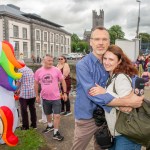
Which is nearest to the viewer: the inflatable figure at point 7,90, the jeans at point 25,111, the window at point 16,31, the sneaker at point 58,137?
the inflatable figure at point 7,90

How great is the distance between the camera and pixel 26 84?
5723mm

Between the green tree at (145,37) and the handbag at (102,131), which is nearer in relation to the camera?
the handbag at (102,131)

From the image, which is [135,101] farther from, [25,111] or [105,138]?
[25,111]

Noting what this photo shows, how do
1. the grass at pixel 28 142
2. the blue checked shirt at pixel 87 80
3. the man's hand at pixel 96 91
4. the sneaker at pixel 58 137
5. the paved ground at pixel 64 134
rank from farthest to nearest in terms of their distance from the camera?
the sneaker at pixel 58 137 < the paved ground at pixel 64 134 < the grass at pixel 28 142 < the blue checked shirt at pixel 87 80 < the man's hand at pixel 96 91

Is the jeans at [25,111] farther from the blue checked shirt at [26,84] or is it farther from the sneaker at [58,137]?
the sneaker at [58,137]

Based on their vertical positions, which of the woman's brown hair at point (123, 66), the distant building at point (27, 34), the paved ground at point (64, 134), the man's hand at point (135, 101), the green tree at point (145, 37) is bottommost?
the paved ground at point (64, 134)

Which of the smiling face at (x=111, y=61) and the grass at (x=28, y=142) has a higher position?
the smiling face at (x=111, y=61)

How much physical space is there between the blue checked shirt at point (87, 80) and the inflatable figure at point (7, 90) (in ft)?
3.35

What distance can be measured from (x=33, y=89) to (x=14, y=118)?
206cm

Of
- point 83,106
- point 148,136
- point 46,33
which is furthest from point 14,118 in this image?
point 46,33

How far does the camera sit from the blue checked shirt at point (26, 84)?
18.7 feet

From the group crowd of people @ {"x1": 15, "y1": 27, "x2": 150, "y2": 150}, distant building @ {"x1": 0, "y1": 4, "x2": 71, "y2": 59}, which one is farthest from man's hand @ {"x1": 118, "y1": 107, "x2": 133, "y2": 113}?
distant building @ {"x1": 0, "y1": 4, "x2": 71, "y2": 59}

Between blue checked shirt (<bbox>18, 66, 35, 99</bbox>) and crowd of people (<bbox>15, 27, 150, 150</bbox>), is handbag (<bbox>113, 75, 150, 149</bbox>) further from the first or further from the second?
blue checked shirt (<bbox>18, 66, 35, 99</bbox>)

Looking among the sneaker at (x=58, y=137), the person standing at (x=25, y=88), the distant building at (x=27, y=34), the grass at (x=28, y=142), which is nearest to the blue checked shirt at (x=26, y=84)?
the person standing at (x=25, y=88)
